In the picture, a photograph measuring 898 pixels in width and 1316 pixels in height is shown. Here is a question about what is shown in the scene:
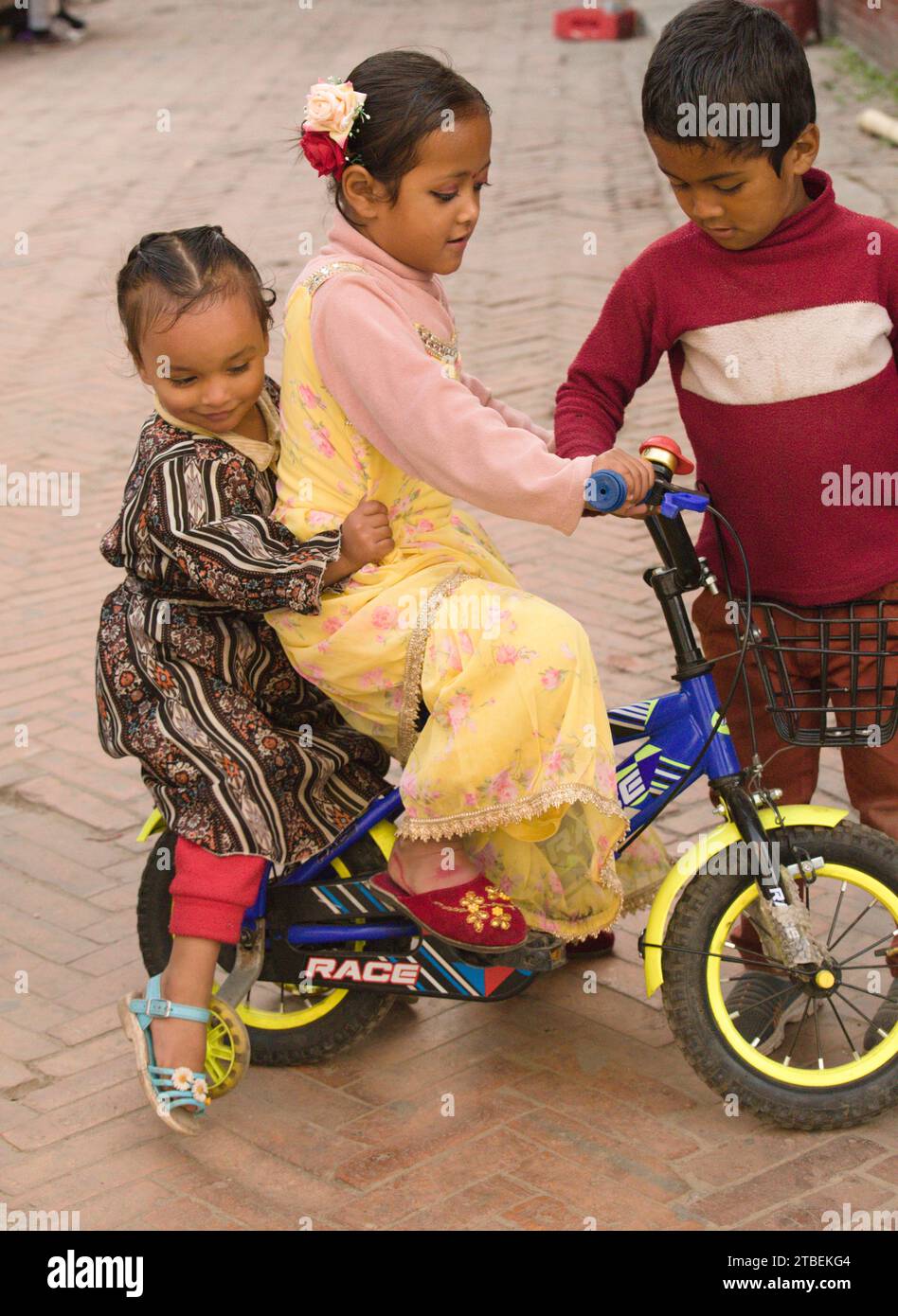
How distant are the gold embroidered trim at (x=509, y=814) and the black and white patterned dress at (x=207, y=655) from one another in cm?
28

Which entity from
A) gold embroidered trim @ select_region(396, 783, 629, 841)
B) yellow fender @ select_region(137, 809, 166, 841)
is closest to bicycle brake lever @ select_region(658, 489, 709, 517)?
gold embroidered trim @ select_region(396, 783, 629, 841)

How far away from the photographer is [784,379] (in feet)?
9.32

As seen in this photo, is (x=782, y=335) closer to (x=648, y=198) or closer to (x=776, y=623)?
(x=776, y=623)

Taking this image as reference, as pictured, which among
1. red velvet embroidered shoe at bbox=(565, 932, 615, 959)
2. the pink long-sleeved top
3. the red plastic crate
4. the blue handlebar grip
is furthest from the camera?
the red plastic crate

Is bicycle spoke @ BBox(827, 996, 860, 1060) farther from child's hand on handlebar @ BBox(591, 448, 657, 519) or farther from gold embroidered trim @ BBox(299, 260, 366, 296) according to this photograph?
gold embroidered trim @ BBox(299, 260, 366, 296)

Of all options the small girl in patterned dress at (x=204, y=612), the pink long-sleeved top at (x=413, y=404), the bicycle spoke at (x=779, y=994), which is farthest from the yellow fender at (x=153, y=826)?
the bicycle spoke at (x=779, y=994)

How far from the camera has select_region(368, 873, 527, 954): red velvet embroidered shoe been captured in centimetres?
285

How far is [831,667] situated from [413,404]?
94cm

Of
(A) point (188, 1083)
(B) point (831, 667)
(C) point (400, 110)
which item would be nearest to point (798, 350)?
(B) point (831, 667)

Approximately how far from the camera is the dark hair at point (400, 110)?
8.59 feet

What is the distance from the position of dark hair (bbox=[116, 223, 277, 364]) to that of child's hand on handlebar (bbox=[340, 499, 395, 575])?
1.28 ft

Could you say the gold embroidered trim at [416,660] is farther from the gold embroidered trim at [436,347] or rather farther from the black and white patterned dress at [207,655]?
the gold embroidered trim at [436,347]

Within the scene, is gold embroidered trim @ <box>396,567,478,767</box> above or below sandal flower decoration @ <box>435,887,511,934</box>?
above

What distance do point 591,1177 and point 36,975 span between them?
135 cm
